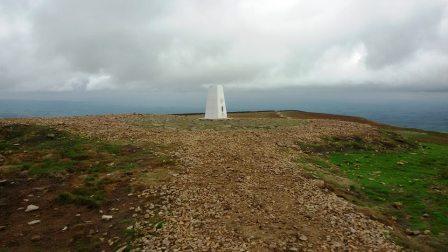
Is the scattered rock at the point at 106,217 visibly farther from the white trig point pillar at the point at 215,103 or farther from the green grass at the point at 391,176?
the white trig point pillar at the point at 215,103

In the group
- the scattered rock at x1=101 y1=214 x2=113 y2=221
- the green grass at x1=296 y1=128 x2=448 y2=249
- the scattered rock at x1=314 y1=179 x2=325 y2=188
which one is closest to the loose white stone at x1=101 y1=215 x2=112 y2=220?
the scattered rock at x1=101 y1=214 x2=113 y2=221

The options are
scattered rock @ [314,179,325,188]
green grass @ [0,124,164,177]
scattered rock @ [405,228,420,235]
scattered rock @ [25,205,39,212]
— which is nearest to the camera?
scattered rock @ [405,228,420,235]

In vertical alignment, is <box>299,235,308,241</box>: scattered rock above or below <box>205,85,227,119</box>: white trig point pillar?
below

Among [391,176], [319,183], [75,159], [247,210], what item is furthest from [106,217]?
[391,176]

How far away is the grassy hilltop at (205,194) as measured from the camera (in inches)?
522

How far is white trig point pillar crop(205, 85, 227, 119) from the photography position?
51594mm

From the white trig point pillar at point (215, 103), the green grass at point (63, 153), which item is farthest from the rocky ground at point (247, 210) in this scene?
the white trig point pillar at point (215, 103)

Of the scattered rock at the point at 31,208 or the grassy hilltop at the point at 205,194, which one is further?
the scattered rock at the point at 31,208

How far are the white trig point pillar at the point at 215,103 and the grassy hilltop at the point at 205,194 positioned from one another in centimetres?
2157

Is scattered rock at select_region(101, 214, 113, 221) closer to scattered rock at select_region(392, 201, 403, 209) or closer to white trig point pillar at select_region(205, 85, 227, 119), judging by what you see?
scattered rock at select_region(392, 201, 403, 209)

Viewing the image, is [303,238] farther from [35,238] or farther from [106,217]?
[35,238]

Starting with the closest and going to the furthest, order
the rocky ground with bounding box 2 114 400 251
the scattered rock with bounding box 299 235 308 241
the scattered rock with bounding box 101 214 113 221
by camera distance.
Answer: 1. the rocky ground with bounding box 2 114 400 251
2. the scattered rock with bounding box 299 235 308 241
3. the scattered rock with bounding box 101 214 113 221

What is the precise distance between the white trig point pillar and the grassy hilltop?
21.6 meters

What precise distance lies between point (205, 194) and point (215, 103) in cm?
3556
